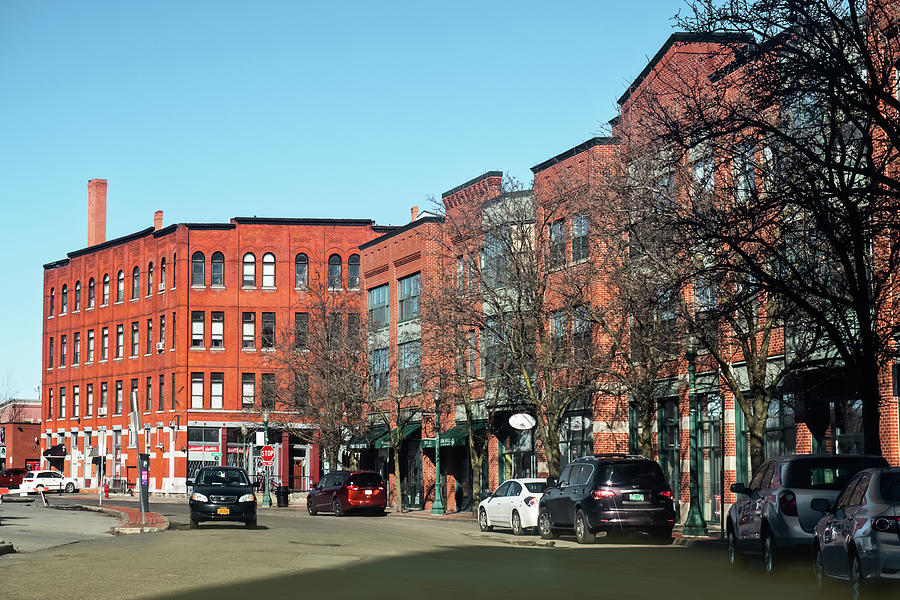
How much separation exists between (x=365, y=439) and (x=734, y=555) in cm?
3887

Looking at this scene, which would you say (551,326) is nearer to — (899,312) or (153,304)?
(899,312)

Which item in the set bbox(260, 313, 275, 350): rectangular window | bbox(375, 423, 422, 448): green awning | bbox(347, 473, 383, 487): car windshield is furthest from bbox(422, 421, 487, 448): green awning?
bbox(260, 313, 275, 350): rectangular window

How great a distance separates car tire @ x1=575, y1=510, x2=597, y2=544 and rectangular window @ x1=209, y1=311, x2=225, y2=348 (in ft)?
172

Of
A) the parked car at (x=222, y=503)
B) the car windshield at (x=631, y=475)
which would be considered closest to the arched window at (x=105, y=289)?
the parked car at (x=222, y=503)

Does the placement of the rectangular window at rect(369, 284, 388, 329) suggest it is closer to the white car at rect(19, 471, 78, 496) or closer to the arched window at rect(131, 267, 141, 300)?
the white car at rect(19, 471, 78, 496)

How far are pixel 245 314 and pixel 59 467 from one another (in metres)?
23.1

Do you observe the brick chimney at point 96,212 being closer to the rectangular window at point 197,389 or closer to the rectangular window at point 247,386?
the rectangular window at point 197,389

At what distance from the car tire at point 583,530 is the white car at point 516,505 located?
12.5 ft

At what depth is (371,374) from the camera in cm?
5591

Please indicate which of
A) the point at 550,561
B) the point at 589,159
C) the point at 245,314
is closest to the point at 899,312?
the point at 550,561

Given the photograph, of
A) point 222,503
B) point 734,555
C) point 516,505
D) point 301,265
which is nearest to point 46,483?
point 301,265

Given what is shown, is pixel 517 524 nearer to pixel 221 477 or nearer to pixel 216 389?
pixel 221 477

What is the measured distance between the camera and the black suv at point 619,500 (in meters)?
25.7

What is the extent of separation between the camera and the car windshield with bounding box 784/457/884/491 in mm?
16969
